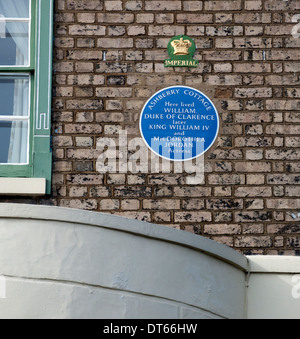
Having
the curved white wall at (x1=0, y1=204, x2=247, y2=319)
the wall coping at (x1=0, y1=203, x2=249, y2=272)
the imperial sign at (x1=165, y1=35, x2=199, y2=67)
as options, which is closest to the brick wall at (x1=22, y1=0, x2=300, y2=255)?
the imperial sign at (x1=165, y1=35, x2=199, y2=67)

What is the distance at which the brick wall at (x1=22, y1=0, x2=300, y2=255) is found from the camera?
6.35 metres

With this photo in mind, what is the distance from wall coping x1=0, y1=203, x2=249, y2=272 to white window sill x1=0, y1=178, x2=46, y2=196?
165 centimetres

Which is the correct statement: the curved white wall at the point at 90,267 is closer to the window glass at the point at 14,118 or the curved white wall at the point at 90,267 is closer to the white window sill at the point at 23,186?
the white window sill at the point at 23,186

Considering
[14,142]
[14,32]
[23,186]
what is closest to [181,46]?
[14,32]

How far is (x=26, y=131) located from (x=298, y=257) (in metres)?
2.54

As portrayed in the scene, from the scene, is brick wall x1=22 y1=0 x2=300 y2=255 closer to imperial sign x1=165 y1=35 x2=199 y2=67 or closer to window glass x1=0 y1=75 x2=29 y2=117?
imperial sign x1=165 y1=35 x2=199 y2=67

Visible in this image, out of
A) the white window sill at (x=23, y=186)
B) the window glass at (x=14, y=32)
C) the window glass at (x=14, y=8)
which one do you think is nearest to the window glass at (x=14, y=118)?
the window glass at (x=14, y=32)

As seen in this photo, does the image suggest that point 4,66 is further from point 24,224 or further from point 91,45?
point 24,224

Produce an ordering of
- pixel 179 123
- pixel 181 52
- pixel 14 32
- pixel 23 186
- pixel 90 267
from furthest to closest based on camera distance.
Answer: pixel 14 32
pixel 181 52
pixel 179 123
pixel 23 186
pixel 90 267

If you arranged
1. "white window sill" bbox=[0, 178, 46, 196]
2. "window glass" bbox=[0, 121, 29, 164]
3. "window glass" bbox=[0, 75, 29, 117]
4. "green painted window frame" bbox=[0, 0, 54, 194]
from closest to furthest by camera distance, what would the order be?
1. "white window sill" bbox=[0, 178, 46, 196]
2. "green painted window frame" bbox=[0, 0, 54, 194]
3. "window glass" bbox=[0, 121, 29, 164]
4. "window glass" bbox=[0, 75, 29, 117]

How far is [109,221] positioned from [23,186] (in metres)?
1.75

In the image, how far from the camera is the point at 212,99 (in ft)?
21.5

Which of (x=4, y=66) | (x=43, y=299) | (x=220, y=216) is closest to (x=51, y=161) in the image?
(x=4, y=66)

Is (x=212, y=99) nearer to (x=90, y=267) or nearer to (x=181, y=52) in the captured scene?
(x=181, y=52)
